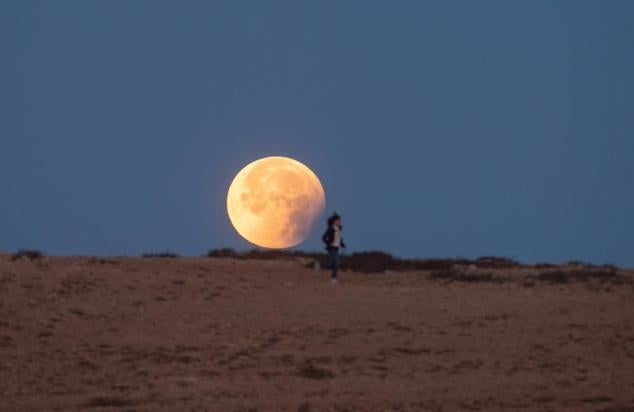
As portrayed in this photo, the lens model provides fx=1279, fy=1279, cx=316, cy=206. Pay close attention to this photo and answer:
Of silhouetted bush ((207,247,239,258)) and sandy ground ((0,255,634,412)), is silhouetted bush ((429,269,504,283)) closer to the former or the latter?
sandy ground ((0,255,634,412))

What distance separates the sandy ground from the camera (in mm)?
20875

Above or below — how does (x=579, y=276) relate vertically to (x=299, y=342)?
above

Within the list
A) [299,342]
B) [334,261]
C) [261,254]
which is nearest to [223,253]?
[261,254]

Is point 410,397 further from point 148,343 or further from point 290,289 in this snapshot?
point 290,289

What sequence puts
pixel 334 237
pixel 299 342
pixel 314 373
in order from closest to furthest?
pixel 314 373 → pixel 299 342 → pixel 334 237

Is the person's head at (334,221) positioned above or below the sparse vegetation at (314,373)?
above

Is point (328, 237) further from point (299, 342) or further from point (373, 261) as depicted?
point (299, 342)

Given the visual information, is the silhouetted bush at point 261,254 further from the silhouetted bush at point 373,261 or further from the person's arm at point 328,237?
the person's arm at point 328,237

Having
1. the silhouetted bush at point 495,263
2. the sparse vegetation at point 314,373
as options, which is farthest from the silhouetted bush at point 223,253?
the sparse vegetation at point 314,373

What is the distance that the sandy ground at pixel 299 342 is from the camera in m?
20.9

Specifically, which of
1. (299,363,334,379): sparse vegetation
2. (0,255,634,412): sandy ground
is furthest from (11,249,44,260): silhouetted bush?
(299,363,334,379): sparse vegetation

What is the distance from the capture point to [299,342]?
26156 millimetres

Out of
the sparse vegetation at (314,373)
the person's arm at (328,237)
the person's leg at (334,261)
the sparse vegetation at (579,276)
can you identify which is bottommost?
the sparse vegetation at (314,373)

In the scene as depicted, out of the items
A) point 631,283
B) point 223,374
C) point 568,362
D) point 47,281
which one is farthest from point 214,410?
point 631,283
